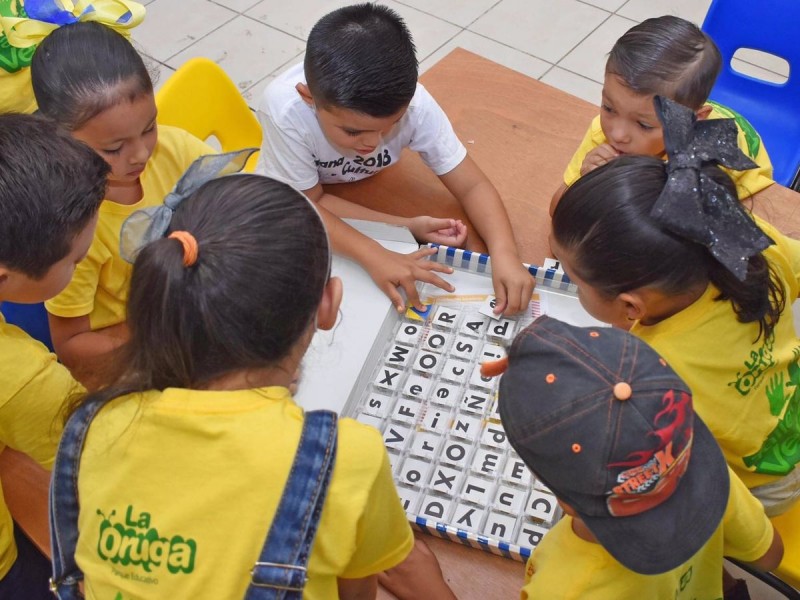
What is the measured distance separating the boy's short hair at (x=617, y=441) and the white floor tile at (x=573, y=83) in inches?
85.5

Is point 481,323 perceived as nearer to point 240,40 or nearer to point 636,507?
point 636,507

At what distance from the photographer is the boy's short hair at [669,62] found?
1279 mm

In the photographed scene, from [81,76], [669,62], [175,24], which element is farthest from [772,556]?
[175,24]

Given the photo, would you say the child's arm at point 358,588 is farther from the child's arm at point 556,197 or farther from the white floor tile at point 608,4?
the white floor tile at point 608,4

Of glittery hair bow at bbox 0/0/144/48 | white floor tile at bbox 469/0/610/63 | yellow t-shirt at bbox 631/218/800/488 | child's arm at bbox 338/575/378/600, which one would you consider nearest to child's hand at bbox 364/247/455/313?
yellow t-shirt at bbox 631/218/800/488

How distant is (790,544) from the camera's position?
3.51ft

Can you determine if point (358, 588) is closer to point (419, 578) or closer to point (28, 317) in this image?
point (419, 578)

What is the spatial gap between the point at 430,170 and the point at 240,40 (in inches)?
71.1

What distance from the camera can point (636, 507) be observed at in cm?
70

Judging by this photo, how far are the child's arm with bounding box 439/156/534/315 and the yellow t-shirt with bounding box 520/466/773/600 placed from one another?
429mm

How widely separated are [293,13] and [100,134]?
2.12 m

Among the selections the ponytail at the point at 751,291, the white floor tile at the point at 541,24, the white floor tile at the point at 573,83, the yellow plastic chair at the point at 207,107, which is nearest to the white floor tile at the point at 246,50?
the white floor tile at the point at 541,24

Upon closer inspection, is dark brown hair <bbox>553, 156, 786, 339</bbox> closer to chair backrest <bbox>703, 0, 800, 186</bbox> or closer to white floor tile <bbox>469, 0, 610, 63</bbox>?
chair backrest <bbox>703, 0, 800, 186</bbox>

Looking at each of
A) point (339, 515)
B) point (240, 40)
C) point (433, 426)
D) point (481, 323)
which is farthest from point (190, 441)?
point (240, 40)
